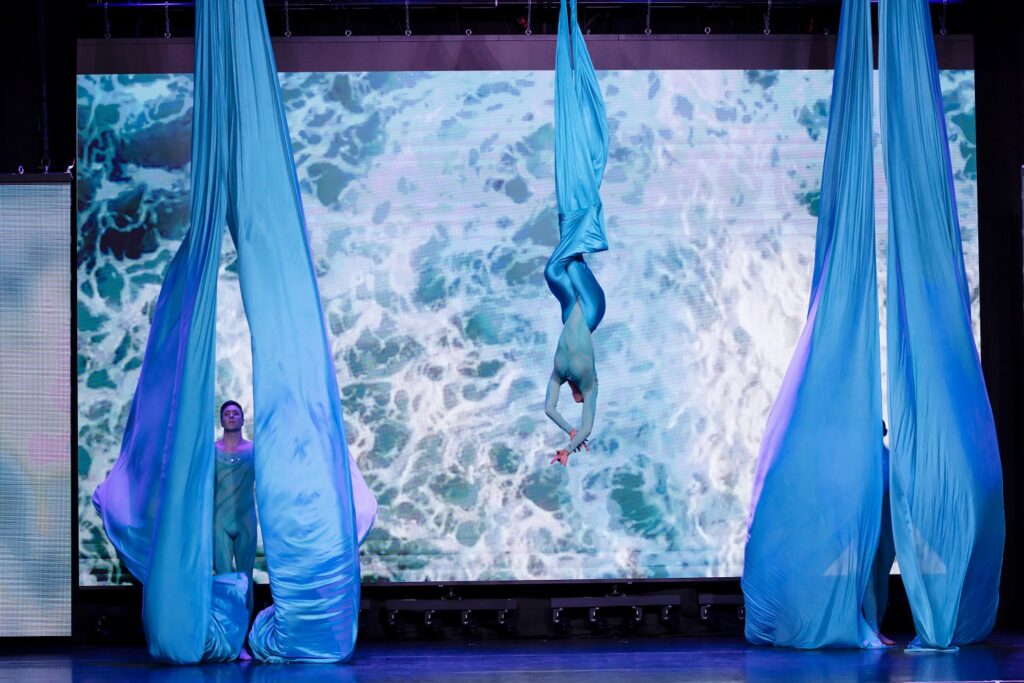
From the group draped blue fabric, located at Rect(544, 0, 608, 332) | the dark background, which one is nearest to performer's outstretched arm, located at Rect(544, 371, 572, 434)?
draped blue fabric, located at Rect(544, 0, 608, 332)

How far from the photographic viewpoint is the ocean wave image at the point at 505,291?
20.4 ft

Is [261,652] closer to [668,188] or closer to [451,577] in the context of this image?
[451,577]

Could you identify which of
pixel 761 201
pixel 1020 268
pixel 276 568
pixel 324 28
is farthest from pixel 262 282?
pixel 1020 268

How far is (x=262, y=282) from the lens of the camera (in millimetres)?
5207

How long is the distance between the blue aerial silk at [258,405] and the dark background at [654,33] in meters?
1.17

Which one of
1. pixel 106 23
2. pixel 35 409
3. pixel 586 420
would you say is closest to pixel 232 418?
pixel 35 409

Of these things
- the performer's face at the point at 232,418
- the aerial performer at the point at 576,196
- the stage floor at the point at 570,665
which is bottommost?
the stage floor at the point at 570,665

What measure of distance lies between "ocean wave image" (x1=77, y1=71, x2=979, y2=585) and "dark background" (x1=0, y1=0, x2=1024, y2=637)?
0.27 meters

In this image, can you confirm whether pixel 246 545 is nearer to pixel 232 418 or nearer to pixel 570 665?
pixel 232 418

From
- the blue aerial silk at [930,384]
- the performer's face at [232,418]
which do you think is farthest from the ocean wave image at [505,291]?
the blue aerial silk at [930,384]

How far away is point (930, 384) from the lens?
545 cm

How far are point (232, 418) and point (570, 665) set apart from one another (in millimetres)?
1981

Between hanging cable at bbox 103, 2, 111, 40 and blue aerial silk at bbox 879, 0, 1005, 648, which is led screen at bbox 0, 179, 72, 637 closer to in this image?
hanging cable at bbox 103, 2, 111, 40

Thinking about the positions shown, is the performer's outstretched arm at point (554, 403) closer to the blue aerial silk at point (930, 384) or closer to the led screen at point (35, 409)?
the blue aerial silk at point (930, 384)
